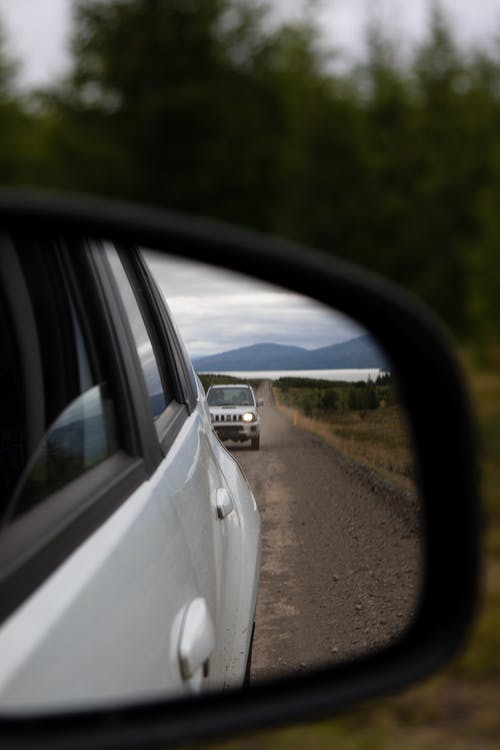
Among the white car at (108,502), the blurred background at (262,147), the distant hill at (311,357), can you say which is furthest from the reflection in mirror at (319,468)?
the blurred background at (262,147)

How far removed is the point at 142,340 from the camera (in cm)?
231

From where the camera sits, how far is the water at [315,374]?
70.8 inches

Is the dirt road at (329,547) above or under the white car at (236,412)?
under

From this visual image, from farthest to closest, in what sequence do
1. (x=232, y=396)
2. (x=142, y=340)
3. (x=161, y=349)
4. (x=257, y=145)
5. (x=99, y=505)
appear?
(x=257, y=145) → (x=161, y=349) → (x=142, y=340) → (x=232, y=396) → (x=99, y=505)

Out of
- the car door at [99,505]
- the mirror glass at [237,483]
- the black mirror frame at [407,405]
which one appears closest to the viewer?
the car door at [99,505]

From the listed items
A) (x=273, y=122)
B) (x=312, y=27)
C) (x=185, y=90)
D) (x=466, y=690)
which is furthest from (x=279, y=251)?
(x=312, y=27)

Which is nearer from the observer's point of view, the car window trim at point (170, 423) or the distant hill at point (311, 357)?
the distant hill at point (311, 357)

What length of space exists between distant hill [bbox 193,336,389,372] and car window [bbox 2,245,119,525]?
A: 30 cm

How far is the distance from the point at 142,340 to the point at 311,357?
591mm

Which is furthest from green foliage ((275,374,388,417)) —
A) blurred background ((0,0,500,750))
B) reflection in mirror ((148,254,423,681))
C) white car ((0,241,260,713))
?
blurred background ((0,0,500,750))

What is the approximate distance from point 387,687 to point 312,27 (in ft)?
205

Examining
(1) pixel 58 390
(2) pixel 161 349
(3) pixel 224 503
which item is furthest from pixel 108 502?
(2) pixel 161 349

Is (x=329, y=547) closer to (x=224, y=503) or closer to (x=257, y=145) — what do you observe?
(x=224, y=503)

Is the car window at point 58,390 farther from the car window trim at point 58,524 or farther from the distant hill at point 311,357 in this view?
the distant hill at point 311,357
